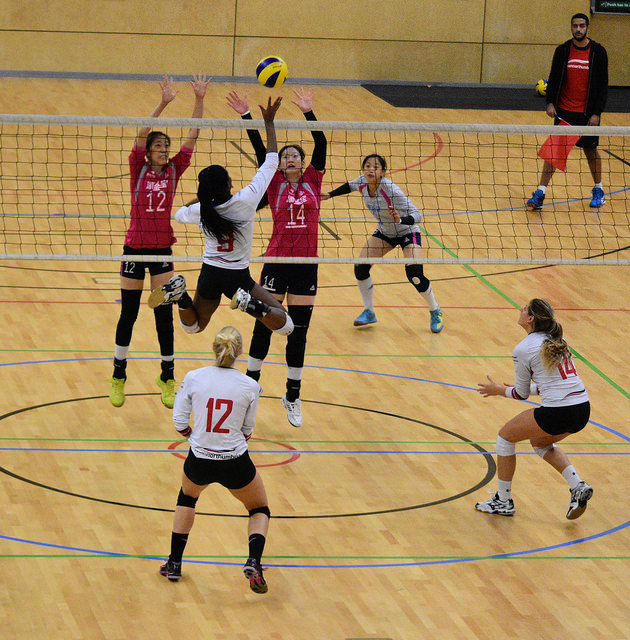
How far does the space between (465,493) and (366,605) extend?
1.67 m

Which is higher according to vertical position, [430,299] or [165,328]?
[165,328]

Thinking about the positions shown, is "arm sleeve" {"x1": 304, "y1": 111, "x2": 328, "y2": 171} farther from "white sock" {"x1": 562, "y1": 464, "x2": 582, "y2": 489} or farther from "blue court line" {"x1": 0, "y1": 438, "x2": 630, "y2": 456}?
"white sock" {"x1": 562, "y1": 464, "x2": 582, "y2": 489}

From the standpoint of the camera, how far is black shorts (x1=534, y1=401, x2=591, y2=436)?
7086 millimetres

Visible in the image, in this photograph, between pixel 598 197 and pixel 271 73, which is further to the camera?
pixel 598 197

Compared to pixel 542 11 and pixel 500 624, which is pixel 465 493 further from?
pixel 542 11

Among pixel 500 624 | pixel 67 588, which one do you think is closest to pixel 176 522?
pixel 67 588

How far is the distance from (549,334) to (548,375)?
0.82 feet

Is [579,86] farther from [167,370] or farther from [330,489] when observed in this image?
[330,489]

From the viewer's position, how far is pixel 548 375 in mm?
7094

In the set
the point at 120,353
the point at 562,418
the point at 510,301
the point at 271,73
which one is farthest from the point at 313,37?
the point at 562,418

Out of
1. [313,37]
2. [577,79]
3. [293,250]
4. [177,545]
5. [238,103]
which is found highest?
[313,37]

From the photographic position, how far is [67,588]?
6273 mm

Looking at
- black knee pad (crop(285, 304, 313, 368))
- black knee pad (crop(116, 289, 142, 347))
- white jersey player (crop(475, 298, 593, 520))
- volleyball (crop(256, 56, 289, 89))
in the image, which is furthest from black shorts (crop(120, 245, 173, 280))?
white jersey player (crop(475, 298, 593, 520))

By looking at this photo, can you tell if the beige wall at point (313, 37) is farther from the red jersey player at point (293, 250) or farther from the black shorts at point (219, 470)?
the black shorts at point (219, 470)
